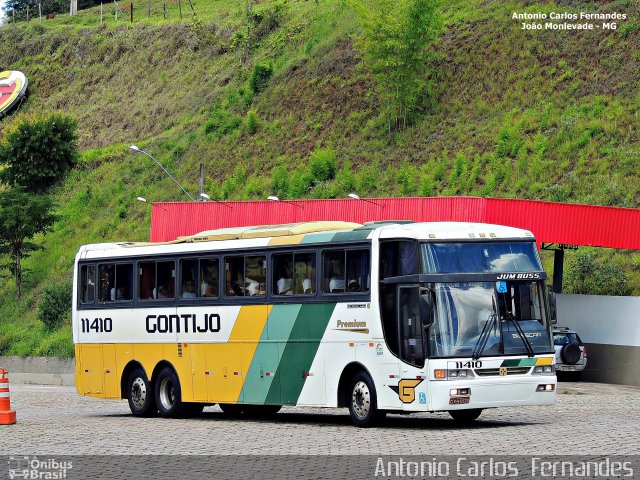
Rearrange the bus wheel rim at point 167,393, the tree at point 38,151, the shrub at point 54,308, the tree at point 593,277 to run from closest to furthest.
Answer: the bus wheel rim at point 167,393 → the tree at point 593,277 → the shrub at point 54,308 → the tree at point 38,151

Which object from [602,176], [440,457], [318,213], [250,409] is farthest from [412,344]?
[602,176]

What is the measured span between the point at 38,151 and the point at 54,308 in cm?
2234

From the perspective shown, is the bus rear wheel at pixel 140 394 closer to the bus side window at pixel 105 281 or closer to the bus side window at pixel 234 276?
the bus side window at pixel 105 281

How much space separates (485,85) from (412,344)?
48148 mm

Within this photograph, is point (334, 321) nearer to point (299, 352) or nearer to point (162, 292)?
point (299, 352)

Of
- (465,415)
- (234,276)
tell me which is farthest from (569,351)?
(234,276)

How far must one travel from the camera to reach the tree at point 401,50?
220ft

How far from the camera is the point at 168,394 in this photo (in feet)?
84.9

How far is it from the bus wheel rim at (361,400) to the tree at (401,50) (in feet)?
156

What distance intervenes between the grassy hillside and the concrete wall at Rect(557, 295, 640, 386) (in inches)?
311

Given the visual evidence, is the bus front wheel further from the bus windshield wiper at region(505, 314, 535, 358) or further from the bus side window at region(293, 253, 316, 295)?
the bus windshield wiper at region(505, 314, 535, 358)

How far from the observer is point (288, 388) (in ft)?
73.9

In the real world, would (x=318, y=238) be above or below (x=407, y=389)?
above

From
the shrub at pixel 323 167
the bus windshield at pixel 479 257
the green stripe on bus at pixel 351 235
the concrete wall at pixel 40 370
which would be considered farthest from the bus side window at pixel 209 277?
the shrub at pixel 323 167
